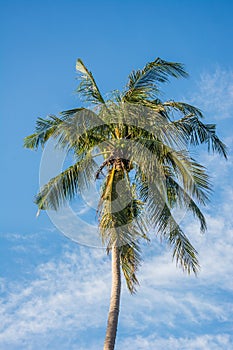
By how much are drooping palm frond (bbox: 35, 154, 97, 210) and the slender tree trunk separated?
1729 mm

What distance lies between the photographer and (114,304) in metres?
11.9

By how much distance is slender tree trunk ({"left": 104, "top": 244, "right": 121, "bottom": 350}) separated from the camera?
11281 millimetres

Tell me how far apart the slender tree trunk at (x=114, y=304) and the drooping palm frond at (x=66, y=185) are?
1.73 metres

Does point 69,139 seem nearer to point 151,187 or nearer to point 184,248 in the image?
point 151,187

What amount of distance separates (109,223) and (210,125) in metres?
3.91

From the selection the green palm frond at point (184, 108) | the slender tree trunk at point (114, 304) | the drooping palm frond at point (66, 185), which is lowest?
the slender tree trunk at point (114, 304)

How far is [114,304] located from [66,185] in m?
3.03

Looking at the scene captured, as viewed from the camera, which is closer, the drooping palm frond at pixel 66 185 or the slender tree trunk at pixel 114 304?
the slender tree trunk at pixel 114 304

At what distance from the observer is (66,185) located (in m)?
13.4

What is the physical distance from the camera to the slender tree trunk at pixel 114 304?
11281mm

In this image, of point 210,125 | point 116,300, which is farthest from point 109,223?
point 210,125

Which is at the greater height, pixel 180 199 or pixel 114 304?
pixel 180 199

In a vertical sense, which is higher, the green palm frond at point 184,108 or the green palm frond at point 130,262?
the green palm frond at point 184,108

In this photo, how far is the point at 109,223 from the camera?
41.6 feet
